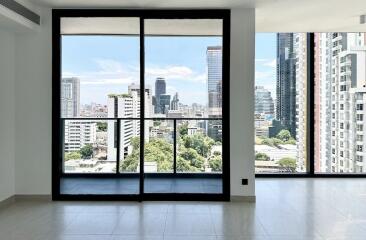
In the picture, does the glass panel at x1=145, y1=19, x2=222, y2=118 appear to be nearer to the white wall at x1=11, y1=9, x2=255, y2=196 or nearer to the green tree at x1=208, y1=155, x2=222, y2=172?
the white wall at x1=11, y1=9, x2=255, y2=196

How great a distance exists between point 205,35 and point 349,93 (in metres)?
3.63

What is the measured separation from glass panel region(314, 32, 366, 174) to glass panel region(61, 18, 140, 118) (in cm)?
392

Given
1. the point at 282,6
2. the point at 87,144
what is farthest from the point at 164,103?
the point at 282,6

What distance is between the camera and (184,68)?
19.7 feet

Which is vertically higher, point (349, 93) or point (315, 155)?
point (349, 93)

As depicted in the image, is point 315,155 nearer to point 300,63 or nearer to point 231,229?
point 300,63

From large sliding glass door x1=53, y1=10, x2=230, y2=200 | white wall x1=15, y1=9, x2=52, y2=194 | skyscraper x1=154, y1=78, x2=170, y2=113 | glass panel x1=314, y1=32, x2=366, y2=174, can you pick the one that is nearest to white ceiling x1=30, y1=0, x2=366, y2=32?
large sliding glass door x1=53, y1=10, x2=230, y2=200

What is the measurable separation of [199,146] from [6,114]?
106 inches

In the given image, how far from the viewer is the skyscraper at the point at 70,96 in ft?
19.6

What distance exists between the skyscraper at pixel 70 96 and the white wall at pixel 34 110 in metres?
0.19

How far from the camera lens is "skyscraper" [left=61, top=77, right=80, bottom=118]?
5.97m

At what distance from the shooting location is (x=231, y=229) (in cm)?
455

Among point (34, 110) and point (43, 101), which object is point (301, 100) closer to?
point (43, 101)

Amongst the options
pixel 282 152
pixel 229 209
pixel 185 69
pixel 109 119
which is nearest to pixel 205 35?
pixel 185 69
